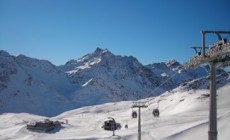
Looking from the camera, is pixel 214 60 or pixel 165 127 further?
pixel 165 127

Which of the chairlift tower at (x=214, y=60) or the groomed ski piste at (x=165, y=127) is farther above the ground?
the chairlift tower at (x=214, y=60)

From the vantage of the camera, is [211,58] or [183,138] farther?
[183,138]

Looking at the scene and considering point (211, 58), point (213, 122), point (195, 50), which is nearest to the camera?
point (213, 122)

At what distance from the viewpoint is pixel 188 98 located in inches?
3937

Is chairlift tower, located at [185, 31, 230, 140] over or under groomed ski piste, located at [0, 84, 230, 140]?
over

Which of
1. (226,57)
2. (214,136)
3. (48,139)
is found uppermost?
(226,57)

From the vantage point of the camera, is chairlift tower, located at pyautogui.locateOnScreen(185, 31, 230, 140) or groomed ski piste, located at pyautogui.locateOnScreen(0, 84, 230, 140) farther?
groomed ski piste, located at pyautogui.locateOnScreen(0, 84, 230, 140)

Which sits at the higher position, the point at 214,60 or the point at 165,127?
the point at 214,60

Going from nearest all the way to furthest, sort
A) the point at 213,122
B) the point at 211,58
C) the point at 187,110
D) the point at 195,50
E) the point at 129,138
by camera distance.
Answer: the point at 213,122 < the point at 211,58 < the point at 195,50 < the point at 129,138 < the point at 187,110

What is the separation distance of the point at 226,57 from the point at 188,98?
8937 centimetres

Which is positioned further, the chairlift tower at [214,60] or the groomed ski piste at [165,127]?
the groomed ski piste at [165,127]

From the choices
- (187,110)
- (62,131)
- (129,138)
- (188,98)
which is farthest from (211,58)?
(188,98)

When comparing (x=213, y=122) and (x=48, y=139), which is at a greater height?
(x=213, y=122)

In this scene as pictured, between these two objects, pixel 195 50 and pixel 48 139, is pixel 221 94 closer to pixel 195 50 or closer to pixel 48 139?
pixel 48 139
